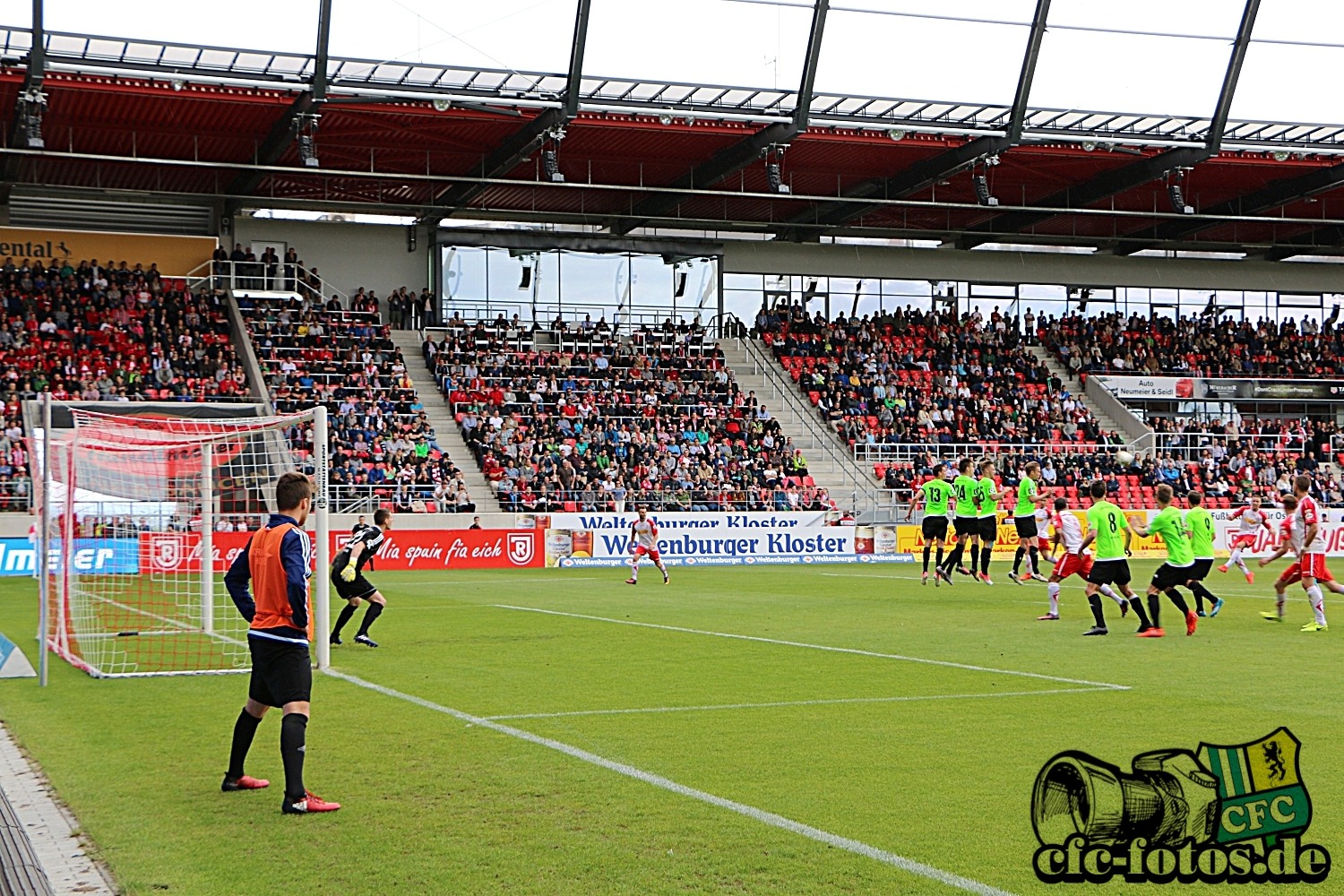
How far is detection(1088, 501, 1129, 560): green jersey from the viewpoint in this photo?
16.5 metres

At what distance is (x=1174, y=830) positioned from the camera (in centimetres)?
629

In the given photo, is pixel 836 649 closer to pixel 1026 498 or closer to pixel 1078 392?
pixel 1026 498

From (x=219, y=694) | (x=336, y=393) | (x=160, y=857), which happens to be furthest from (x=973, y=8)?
(x=160, y=857)

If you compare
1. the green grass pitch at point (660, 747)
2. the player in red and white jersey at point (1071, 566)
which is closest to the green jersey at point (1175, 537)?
the green grass pitch at point (660, 747)

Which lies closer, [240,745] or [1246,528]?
[240,745]

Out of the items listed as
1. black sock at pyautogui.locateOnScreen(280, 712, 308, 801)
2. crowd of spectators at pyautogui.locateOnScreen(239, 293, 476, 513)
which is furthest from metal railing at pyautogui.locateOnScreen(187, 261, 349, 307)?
black sock at pyautogui.locateOnScreen(280, 712, 308, 801)

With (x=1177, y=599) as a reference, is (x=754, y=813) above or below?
below

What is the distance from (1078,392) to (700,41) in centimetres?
2229

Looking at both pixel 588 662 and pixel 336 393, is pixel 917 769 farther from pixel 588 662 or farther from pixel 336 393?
pixel 336 393

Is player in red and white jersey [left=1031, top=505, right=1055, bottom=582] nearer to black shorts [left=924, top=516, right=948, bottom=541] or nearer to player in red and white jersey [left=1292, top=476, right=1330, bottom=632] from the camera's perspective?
black shorts [left=924, top=516, right=948, bottom=541]

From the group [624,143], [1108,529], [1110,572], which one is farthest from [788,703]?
[624,143]

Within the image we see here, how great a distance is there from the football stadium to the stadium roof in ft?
0.62

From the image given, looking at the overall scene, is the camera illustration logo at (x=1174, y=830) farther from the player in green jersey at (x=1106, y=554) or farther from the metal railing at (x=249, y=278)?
the metal railing at (x=249, y=278)

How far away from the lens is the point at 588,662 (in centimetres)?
1409
